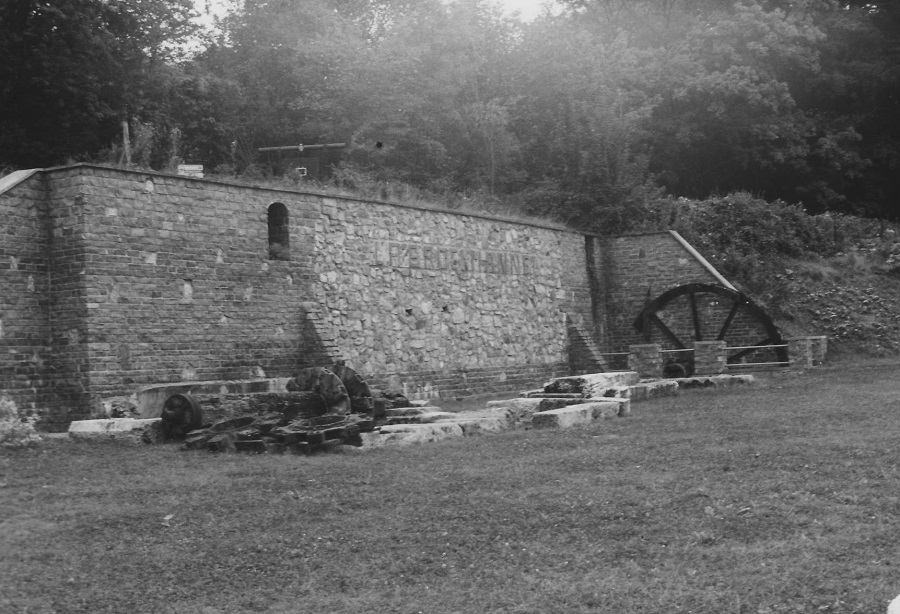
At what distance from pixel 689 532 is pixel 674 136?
2752 cm

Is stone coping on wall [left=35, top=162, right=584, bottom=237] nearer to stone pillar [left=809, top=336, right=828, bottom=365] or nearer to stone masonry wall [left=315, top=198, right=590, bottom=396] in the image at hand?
stone masonry wall [left=315, top=198, right=590, bottom=396]

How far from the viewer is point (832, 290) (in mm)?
26359

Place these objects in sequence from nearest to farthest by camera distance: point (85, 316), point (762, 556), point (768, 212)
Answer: point (762, 556) → point (85, 316) → point (768, 212)

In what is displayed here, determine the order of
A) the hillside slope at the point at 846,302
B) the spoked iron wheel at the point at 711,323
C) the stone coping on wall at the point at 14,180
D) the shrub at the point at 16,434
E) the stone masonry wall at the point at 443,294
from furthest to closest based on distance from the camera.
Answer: the hillside slope at the point at 846,302, the spoked iron wheel at the point at 711,323, the stone masonry wall at the point at 443,294, the stone coping on wall at the point at 14,180, the shrub at the point at 16,434

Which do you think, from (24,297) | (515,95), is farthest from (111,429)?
(515,95)

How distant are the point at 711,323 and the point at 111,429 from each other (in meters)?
15.6

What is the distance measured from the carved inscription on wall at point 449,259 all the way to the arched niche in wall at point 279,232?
6.60 feet

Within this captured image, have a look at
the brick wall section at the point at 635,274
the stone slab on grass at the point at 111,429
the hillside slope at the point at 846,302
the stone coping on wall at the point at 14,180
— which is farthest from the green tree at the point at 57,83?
the hillside slope at the point at 846,302

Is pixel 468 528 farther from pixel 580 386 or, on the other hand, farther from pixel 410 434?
pixel 580 386

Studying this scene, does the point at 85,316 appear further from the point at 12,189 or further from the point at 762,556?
the point at 762,556

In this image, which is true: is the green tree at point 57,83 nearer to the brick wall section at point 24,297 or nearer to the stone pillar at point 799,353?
the brick wall section at point 24,297

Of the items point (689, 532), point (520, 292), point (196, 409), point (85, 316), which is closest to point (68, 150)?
point (520, 292)

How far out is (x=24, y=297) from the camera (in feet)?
45.7

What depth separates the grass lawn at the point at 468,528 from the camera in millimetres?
7027
